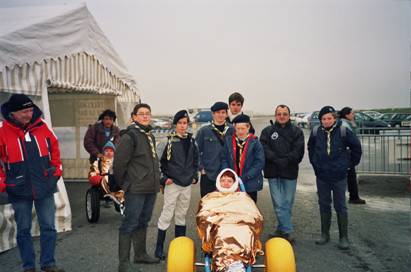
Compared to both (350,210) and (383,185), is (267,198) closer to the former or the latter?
(350,210)

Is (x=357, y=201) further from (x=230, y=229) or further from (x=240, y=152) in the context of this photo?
(x=230, y=229)

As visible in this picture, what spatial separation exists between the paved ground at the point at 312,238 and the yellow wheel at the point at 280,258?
3.22 feet

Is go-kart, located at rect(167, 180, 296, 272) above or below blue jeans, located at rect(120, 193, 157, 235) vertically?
below

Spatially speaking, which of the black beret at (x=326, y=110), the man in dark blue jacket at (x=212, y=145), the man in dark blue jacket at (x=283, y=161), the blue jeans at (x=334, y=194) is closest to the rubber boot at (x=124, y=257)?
the man in dark blue jacket at (x=212, y=145)

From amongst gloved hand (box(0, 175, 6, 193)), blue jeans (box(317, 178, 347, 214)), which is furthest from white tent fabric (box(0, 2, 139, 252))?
blue jeans (box(317, 178, 347, 214))

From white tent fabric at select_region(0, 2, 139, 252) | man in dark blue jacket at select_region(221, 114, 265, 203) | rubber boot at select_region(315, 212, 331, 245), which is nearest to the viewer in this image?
man in dark blue jacket at select_region(221, 114, 265, 203)

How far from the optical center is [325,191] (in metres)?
5.32

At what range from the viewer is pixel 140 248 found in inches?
185

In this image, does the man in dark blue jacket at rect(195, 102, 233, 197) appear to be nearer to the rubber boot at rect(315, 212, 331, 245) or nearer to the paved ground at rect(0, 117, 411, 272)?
the paved ground at rect(0, 117, 411, 272)

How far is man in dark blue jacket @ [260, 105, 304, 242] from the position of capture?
5.45 meters

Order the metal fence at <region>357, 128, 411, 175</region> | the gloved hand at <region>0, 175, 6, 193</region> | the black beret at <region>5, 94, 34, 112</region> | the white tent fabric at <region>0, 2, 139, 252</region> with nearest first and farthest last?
1. the gloved hand at <region>0, 175, 6, 193</region>
2. the black beret at <region>5, 94, 34, 112</region>
3. the white tent fabric at <region>0, 2, 139, 252</region>
4. the metal fence at <region>357, 128, 411, 175</region>

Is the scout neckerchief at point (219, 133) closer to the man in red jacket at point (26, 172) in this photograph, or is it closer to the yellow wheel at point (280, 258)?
the yellow wheel at point (280, 258)

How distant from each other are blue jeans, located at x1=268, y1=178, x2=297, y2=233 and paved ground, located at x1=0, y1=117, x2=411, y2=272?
1.09ft

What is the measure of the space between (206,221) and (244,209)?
415mm
